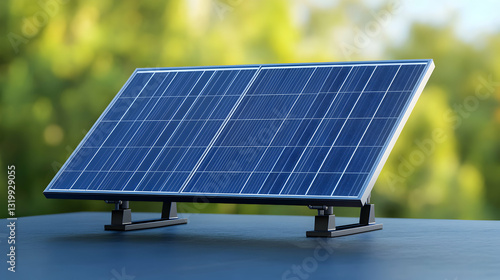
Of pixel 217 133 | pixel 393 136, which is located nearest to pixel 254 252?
pixel 393 136

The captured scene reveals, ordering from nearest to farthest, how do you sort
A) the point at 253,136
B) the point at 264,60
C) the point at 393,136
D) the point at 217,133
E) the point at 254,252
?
the point at 254,252
the point at 393,136
the point at 253,136
the point at 217,133
the point at 264,60

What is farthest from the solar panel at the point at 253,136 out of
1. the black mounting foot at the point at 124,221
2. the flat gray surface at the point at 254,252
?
the black mounting foot at the point at 124,221

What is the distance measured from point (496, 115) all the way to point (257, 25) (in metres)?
5.93

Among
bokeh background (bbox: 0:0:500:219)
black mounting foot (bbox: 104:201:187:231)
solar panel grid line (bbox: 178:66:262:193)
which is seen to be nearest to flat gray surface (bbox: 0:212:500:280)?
black mounting foot (bbox: 104:201:187:231)

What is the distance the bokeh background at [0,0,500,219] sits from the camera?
18.3m

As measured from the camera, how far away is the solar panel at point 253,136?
488 inches

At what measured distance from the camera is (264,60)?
2009cm

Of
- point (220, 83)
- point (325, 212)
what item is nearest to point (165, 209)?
point (220, 83)

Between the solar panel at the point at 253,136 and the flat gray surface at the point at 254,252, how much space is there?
0.83 metres

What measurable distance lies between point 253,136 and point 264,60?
22.4 feet

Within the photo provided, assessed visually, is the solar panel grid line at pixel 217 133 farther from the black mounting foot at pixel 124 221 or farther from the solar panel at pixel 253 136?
the black mounting foot at pixel 124 221

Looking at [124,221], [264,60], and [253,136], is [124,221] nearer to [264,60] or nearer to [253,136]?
[253,136]

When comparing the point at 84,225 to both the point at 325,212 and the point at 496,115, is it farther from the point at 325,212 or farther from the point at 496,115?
the point at 496,115

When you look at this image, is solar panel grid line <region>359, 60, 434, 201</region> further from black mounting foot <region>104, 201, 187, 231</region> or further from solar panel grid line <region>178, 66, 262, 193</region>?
black mounting foot <region>104, 201, 187, 231</region>
